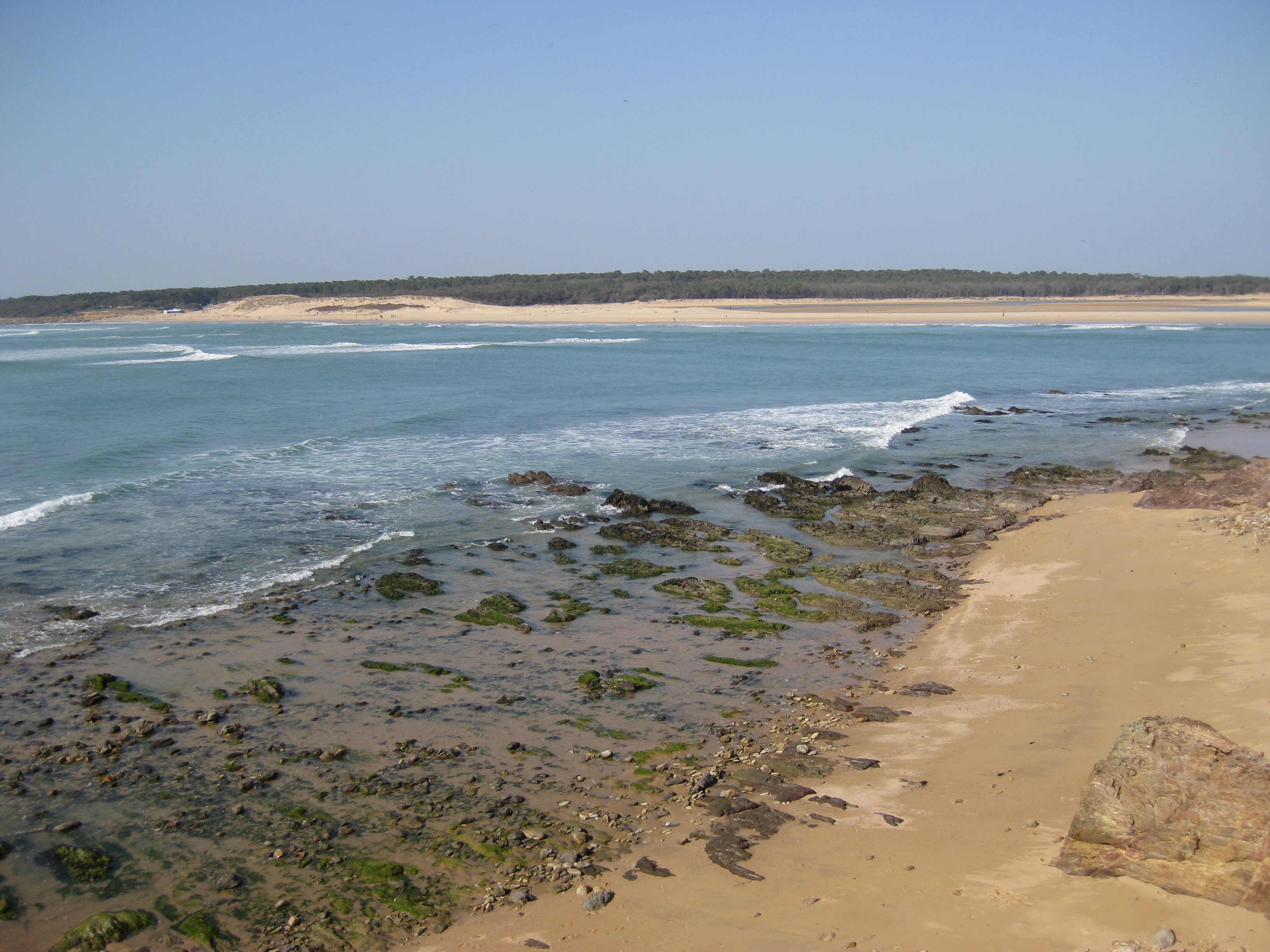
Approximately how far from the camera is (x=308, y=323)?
364 feet

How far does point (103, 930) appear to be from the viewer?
5.71m

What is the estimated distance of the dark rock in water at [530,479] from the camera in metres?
19.5

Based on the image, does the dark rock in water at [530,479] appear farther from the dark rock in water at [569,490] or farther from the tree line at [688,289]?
the tree line at [688,289]

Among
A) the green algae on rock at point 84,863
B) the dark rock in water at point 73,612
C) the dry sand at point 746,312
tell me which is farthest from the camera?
the dry sand at point 746,312

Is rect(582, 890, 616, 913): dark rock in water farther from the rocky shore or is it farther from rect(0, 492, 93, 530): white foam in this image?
rect(0, 492, 93, 530): white foam

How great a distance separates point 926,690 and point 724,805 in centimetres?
329

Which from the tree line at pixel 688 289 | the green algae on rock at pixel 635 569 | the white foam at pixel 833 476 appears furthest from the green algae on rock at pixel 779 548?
the tree line at pixel 688 289

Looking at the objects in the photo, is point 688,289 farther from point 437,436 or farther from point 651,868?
point 651,868

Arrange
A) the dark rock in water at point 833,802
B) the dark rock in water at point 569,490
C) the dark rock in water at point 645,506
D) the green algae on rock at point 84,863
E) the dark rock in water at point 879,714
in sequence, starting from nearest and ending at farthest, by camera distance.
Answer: the green algae on rock at point 84,863 → the dark rock in water at point 833,802 → the dark rock in water at point 879,714 → the dark rock in water at point 645,506 → the dark rock in water at point 569,490

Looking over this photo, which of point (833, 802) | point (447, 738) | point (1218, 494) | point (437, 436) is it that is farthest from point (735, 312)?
point (833, 802)

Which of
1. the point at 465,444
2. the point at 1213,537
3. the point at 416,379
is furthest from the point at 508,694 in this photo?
the point at 416,379

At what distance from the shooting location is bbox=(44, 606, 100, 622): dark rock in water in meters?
11.5

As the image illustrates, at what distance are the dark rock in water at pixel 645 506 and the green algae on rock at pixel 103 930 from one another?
1190 centimetres

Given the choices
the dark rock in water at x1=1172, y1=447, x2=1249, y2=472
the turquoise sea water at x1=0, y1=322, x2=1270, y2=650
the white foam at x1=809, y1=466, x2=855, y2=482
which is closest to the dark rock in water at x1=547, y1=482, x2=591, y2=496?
the turquoise sea water at x1=0, y1=322, x2=1270, y2=650
